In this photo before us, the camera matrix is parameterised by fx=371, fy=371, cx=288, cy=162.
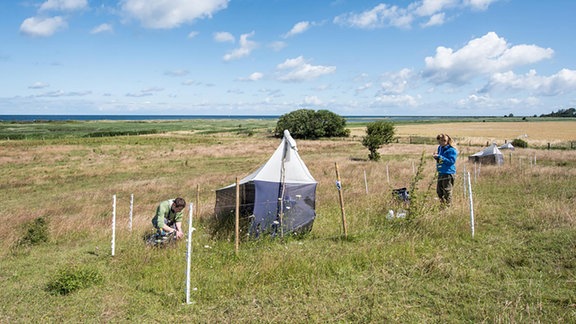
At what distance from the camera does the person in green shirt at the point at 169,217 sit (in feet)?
26.9

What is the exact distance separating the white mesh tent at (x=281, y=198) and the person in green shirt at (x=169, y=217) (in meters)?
1.66

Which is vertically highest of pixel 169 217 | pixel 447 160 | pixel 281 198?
pixel 447 160

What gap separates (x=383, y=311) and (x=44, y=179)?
90.1 feet

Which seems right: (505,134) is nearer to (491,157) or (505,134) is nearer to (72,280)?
(491,157)

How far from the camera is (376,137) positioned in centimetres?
3419

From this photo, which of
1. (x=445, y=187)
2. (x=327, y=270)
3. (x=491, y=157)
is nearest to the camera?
(x=327, y=270)

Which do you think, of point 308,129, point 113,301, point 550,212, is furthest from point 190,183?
point 308,129

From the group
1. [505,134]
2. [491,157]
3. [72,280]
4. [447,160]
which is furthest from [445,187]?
[505,134]

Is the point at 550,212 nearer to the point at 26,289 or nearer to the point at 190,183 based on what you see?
the point at 26,289

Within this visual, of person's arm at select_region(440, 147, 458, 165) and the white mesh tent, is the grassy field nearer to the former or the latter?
the white mesh tent

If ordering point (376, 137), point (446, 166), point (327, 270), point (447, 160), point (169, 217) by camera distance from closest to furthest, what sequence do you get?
point (327, 270), point (169, 217), point (447, 160), point (446, 166), point (376, 137)

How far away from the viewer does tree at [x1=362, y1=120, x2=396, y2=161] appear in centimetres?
3416

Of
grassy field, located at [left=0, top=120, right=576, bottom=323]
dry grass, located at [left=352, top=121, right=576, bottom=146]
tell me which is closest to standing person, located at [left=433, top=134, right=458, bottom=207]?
grassy field, located at [left=0, top=120, right=576, bottom=323]

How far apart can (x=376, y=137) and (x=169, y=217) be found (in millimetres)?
28042
